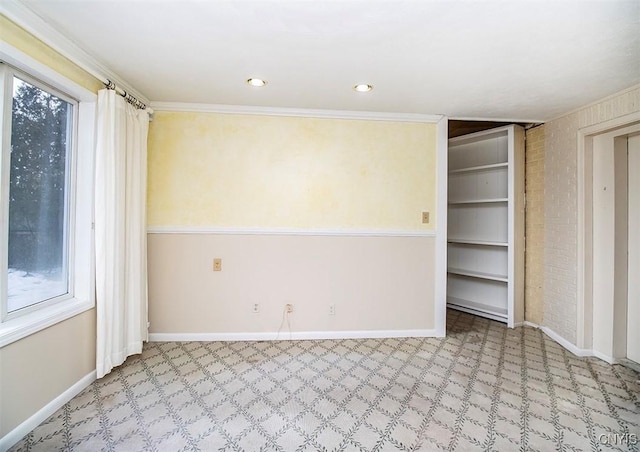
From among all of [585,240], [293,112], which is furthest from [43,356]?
[585,240]

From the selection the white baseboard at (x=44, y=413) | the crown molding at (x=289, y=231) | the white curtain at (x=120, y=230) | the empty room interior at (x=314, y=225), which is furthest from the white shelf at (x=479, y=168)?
the white baseboard at (x=44, y=413)

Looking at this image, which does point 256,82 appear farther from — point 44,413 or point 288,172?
point 44,413

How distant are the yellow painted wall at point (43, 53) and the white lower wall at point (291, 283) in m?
1.47

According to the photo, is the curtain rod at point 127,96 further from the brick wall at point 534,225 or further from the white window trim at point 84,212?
the brick wall at point 534,225

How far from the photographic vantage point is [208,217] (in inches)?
127

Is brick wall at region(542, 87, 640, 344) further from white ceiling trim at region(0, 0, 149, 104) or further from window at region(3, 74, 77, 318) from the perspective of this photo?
window at region(3, 74, 77, 318)

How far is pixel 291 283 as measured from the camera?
10.8 feet

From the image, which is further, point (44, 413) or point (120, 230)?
point (120, 230)

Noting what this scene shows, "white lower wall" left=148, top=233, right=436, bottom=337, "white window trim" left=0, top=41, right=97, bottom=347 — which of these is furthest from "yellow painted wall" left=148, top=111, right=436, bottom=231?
"white window trim" left=0, top=41, right=97, bottom=347

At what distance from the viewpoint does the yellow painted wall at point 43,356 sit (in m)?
1.72

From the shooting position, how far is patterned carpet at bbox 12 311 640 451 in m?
1.80

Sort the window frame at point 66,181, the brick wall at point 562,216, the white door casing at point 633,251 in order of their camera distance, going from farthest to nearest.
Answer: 1. the brick wall at point 562,216
2. the white door casing at point 633,251
3. the window frame at point 66,181

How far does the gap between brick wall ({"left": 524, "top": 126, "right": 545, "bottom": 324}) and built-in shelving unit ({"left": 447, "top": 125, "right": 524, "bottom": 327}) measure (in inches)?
2.8

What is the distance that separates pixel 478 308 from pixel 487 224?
1137 millimetres
